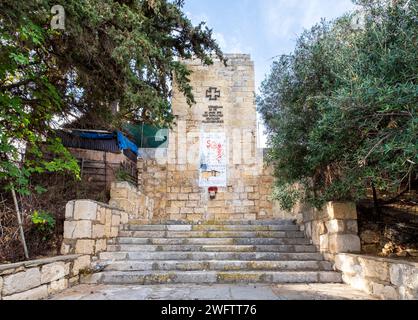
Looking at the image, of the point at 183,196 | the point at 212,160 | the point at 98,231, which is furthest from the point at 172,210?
the point at 98,231

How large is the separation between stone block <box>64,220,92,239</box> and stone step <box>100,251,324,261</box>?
21.8 inches

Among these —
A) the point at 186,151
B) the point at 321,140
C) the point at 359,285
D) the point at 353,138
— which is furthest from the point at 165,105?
the point at 186,151

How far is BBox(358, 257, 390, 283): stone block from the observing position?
10.4 ft

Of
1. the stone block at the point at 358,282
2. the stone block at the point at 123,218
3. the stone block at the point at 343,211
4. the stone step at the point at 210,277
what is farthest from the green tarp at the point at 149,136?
the stone block at the point at 358,282

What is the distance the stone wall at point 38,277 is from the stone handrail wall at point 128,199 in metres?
2.52

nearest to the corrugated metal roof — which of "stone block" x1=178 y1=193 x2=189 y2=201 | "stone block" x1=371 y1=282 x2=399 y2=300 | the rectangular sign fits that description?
"stone block" x1=178 y1=193 x2=189 y2=201

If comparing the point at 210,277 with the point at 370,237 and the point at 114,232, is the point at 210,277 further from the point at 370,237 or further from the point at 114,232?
the point at 370,237

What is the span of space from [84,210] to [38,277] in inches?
52.0

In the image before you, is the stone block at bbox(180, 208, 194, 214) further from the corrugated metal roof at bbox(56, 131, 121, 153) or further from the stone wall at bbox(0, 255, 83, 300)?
the stone wall at bbox(0, 255, 83, 300)

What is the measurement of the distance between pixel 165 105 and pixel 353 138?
3082mm

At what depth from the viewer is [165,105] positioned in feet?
16.6

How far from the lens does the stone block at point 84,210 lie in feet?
14.2
